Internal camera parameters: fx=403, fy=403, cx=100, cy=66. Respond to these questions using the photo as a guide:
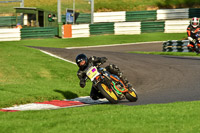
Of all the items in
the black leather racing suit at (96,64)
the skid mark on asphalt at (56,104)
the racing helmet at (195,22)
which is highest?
the racing helmet at (195,22)

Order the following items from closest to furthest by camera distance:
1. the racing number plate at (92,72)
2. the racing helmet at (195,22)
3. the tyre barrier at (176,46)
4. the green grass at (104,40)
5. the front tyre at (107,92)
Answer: the racing number plate at (92,72)
the front tyre at (107,92)
the racing helmet at (195,22)
the tyre barrier at (176,46)
the green grass at (104,40)

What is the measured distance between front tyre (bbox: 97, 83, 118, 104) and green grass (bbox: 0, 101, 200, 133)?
120 centimetres

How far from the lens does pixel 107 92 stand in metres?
10.2

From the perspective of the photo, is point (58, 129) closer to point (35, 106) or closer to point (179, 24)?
point (35, 106)

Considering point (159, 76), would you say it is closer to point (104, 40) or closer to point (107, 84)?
point (107, 84)

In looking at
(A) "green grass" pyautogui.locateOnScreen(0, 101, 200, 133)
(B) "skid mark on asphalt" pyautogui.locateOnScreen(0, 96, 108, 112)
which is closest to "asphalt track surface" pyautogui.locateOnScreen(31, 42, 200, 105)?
(B) "skid mark on asphalt" pyautogui.locateOnScreen(0, 96, 108, 112)

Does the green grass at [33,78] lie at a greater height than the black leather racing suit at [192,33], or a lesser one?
lesser

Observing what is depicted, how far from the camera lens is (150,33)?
3772 centimetres

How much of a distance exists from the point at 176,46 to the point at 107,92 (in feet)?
57.8

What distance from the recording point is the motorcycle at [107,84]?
33.1 ft

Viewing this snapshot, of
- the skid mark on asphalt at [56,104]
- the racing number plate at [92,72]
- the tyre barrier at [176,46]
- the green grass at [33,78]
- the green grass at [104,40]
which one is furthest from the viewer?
the green grass at [104,40]

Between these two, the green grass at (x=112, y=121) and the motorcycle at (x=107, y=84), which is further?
the motorcycle at (x=107, y=84)

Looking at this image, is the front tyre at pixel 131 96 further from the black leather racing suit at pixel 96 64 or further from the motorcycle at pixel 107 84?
the black leather racing suit at pixel 96 64

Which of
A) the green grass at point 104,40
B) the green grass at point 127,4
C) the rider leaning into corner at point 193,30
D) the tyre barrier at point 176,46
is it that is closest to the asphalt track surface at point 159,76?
the rider leaning into corner at point 193,30
